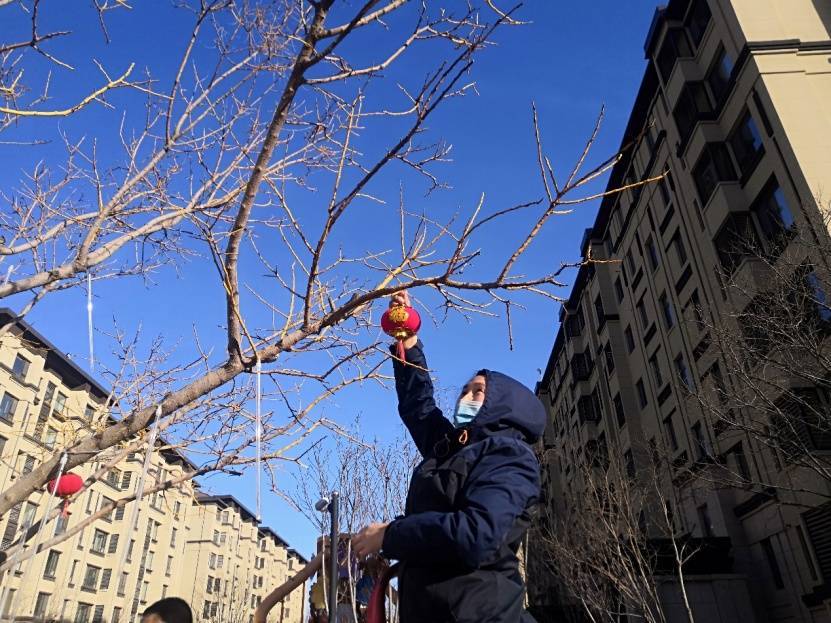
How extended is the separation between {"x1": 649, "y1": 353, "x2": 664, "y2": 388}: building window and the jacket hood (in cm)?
2210

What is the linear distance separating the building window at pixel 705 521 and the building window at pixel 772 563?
2079 millimetres

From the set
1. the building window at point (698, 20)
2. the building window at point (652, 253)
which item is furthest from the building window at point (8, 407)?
the building window at point (698, 20)

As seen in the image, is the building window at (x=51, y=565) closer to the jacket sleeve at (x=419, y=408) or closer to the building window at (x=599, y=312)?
the building window at (x=599, y=312)

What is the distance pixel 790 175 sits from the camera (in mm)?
14391

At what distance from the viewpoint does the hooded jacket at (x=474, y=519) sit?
166 cm

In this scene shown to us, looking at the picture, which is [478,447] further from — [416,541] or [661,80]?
[661,80]

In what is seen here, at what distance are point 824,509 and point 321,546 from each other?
14.5 m

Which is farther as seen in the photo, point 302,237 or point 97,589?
point 97,589

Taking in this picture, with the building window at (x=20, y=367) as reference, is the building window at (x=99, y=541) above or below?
below

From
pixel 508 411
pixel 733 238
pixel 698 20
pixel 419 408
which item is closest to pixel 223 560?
pixel 733 238

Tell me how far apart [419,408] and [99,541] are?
134 feet

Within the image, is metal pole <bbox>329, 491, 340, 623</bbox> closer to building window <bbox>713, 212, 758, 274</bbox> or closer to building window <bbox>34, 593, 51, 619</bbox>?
building window <bbox>713, 212, 758, 274</bbox>

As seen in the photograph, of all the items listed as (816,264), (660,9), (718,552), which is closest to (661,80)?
(660,9)

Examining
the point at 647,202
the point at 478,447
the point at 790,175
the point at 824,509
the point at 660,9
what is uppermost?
the point at 660,9
